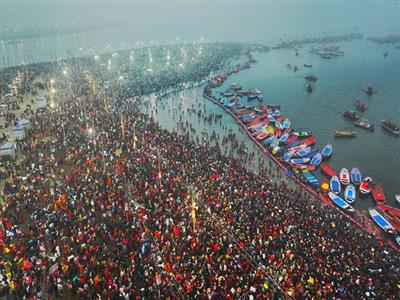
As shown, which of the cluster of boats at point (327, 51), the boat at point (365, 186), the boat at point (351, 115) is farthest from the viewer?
the cluster of boats at point (327, 51)

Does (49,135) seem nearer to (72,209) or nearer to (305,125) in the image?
(72,209)

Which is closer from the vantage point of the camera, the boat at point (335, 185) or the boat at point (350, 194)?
the boat at point (350, 194)

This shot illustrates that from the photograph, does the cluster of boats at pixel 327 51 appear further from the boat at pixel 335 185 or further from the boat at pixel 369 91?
the boat at pixel 335 185

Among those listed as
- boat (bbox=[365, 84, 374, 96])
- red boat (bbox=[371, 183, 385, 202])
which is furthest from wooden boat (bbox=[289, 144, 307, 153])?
boat (bbox=[365, 84, 374, 96])

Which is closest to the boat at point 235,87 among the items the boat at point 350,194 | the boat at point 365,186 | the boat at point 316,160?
the boat at point 316,160

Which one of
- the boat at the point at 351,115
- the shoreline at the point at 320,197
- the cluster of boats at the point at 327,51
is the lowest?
the shoreline at the point at 320,197

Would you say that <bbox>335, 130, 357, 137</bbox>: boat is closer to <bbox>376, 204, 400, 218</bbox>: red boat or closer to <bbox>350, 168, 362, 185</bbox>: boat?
<bbox>350, 168, 362, 185</bbox>: boat
